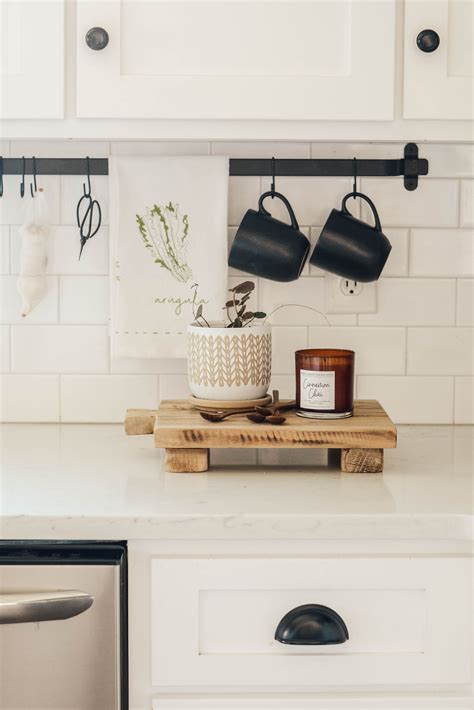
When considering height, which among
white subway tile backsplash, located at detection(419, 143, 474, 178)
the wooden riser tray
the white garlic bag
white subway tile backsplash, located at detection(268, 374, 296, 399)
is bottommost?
the wooden riser tray

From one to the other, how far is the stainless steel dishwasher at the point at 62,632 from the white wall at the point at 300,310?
665 millimetres

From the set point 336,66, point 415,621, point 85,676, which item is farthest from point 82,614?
point 336,66

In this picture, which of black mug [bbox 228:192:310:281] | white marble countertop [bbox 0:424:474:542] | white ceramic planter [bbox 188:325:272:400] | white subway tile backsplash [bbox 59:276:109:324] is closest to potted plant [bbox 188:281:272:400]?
white ceramic planter [bbox 188:325:272:400]

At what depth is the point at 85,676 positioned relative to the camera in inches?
46.9

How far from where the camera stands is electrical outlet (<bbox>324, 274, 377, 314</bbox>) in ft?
5.96

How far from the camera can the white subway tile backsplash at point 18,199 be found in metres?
1.81

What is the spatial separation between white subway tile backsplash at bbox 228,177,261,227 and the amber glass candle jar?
1.38 ft

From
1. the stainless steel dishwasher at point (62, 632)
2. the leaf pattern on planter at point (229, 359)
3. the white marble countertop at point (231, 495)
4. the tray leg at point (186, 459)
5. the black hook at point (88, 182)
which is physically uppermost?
the black hook at point (88, 182)

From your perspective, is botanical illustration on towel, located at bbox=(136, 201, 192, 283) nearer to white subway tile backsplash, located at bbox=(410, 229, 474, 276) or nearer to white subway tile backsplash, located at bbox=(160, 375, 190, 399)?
white subway tile backsplash, located at bbox=(160, 375, 190, 399)

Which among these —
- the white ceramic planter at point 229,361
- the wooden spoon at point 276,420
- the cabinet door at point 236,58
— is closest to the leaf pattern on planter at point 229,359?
the white ceramic planter at point 229,361

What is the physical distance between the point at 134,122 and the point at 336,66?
0.34 metres

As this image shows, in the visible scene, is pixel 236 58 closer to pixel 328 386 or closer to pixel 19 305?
pixel 328 386

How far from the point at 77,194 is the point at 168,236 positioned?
0.66 ft

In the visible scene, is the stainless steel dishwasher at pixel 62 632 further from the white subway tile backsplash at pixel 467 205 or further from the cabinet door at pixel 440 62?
the white subway tile backsplash at pixel 467 205
